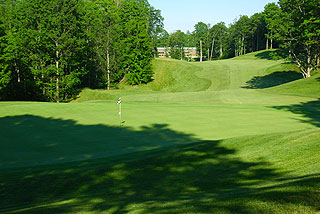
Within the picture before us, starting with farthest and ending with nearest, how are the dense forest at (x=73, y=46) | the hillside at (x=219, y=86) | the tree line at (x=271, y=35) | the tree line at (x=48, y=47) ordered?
the tree line at (x=48, y=47) < the dense forest at (x=73, y=46) < the tree line at (x=271, y=35) < the hillside at (x=219, y=86)

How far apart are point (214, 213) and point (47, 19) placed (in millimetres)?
43597

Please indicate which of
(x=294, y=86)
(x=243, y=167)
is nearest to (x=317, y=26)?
(x=294, y=86)

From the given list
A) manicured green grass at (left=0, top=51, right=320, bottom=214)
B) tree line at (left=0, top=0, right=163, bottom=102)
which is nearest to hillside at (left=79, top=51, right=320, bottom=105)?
tree line at (left=0, top=0, right=163, bottom=102)

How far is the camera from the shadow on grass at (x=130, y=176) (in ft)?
21.2

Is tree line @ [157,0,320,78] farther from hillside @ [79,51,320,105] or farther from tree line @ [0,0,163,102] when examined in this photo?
tree line @ [0,0,163,102]

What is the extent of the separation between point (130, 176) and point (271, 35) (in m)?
43.2

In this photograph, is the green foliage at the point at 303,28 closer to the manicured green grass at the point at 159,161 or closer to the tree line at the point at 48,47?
the manicured green grass at the point at 159,161

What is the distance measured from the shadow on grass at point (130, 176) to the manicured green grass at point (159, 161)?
0.03 meters

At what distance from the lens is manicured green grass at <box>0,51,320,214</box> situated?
6.71m

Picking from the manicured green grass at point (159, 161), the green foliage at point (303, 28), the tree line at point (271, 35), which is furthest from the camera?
the tree line at point (271, 35)

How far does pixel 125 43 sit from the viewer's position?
5638cm

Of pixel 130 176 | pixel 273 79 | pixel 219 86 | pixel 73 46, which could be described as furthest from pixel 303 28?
pixel 130 176

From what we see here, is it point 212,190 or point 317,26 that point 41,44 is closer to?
point 317,26

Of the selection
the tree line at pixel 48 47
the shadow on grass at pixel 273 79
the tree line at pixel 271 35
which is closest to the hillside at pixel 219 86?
the shadow on grass at pixel 273 79
